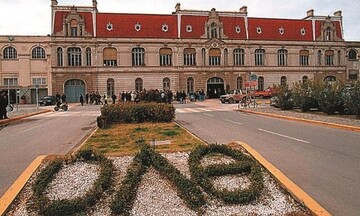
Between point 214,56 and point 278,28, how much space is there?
13.8 meters

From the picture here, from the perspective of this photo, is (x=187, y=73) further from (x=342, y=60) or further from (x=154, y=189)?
(x=154, y=189)

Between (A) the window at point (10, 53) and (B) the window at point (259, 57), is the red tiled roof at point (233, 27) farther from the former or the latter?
(A) the window at point (10, 53)

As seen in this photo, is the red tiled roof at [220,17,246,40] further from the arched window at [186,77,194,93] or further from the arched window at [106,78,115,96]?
the arched window at [106,78,115,96]

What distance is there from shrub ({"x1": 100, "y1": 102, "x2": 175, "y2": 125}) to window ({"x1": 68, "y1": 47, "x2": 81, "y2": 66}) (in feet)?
132

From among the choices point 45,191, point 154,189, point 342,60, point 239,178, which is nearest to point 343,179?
point 239,178

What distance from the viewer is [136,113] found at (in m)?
17.0

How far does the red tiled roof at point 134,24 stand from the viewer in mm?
56078

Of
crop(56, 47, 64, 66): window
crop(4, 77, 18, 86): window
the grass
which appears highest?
crop(56, 47, 64, 66): window

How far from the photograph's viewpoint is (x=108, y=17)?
188 feet

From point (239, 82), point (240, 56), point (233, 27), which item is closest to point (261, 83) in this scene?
point (239, 82)

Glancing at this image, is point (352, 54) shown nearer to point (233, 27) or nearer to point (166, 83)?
point (233, 27)

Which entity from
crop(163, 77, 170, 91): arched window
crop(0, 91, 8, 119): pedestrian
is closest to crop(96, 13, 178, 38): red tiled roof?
crop(163, 77, 170, 91): arched window

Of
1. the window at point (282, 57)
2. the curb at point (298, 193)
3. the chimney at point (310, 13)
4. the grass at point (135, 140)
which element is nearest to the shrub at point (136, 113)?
the grass at point (135, 140)

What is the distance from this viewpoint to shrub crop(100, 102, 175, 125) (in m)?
16.8
